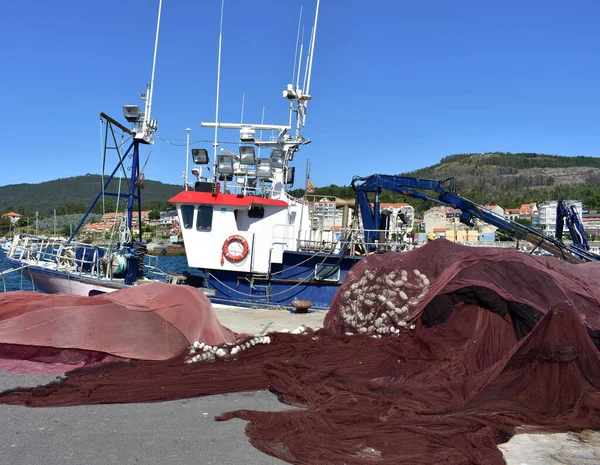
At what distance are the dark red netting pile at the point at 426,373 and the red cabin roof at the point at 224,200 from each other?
681 cm

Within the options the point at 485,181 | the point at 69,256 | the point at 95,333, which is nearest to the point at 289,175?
the point at 69,256

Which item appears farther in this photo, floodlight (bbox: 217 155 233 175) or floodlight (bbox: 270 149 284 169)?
floodlight (bbox: 270 149 284 169)

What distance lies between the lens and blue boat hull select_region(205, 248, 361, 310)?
42.7 ft

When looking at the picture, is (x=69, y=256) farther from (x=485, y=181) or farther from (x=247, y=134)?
(x=485, y=181)

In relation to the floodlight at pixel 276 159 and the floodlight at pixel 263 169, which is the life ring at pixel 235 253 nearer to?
the floodlight at pixel 263 169

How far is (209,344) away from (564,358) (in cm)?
360

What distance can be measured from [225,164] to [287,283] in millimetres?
3301

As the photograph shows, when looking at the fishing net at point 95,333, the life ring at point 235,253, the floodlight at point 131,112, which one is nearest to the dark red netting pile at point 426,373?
the fishing net at point 95,333

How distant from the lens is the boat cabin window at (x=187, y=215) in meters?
13.4

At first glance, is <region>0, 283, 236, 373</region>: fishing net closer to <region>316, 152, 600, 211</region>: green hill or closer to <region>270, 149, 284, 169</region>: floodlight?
<region>270, 149, 284, 169</region>: floodlight

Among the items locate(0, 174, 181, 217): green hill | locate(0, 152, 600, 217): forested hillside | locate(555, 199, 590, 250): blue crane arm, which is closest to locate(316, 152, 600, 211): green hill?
locate(0, 152, 600, 217): forested hillside

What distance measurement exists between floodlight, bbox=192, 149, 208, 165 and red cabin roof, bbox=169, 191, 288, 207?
90 cm

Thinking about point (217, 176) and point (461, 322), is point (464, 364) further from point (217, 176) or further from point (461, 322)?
point (217, 176)

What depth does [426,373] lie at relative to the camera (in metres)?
5.14
